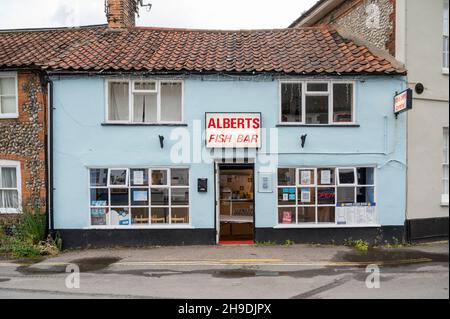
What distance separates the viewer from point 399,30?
33.7ft

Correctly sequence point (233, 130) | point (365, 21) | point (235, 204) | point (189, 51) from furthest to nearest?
point (365, 21) < point (189, 51) < point (235, 204) < point (233, 130)

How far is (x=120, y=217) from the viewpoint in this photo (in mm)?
10469

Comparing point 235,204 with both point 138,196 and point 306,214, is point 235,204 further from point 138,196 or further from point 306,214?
point 138,196

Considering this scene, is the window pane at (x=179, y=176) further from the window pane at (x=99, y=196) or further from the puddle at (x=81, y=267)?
the puddle at (x=81, y=267)

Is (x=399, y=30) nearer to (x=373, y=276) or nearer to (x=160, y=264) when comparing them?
(x=373, y=276)

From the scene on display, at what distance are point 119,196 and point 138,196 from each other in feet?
1.96

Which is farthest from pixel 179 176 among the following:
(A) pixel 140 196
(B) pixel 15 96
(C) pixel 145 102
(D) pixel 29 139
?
(B) pixel 15 96

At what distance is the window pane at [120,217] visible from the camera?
10453 mm

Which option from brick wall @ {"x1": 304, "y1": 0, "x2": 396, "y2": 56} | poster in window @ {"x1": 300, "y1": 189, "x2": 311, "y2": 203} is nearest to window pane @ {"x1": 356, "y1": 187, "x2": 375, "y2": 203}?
poster in window @ {"x1": 300, "y1": 189, "x2": 311, "y2": 203}

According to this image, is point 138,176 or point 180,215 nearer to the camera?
point 138,176

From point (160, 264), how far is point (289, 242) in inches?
160

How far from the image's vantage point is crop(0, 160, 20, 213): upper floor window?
10688 millimetres

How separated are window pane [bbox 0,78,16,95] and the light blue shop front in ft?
5.76
